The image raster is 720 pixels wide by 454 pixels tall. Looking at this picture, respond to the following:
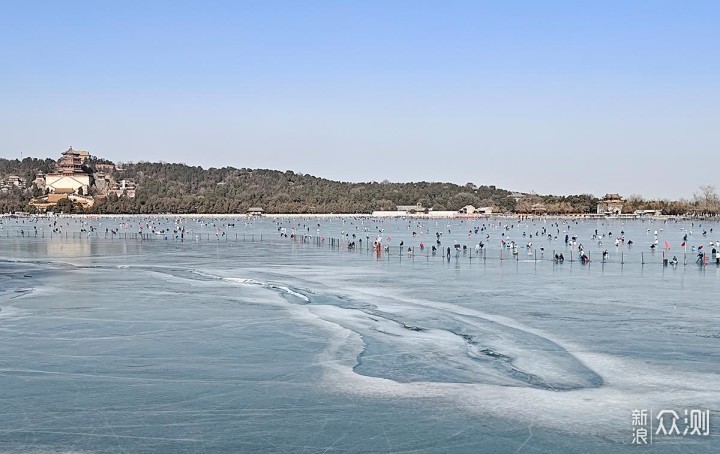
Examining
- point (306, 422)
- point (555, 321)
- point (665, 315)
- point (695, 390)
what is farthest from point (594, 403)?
point (665, 315)

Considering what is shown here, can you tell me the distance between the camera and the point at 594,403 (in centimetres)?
1253

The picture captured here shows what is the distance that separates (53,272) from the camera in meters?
35.2

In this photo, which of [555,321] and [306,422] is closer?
[306,422]

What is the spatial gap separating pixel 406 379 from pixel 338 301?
10860 mm

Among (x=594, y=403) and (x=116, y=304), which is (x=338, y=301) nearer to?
(x=116, y=304)

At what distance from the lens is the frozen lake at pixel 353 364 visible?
11.1 m

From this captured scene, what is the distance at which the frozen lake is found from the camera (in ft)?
36.3

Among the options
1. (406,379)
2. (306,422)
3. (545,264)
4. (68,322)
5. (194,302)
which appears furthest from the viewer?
(545,264)

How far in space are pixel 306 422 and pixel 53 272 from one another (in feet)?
88.5

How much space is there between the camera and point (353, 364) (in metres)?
15.4

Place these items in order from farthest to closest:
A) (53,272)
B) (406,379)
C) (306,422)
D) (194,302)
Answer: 1. (53,272)
2. (194,302)
3. (406,379)
4. (306,422)

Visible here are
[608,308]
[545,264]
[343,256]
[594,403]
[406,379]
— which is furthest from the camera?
Result: [343,256]

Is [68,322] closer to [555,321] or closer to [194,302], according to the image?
[194,302]

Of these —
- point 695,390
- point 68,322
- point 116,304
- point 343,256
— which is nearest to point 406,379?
point 695,390
